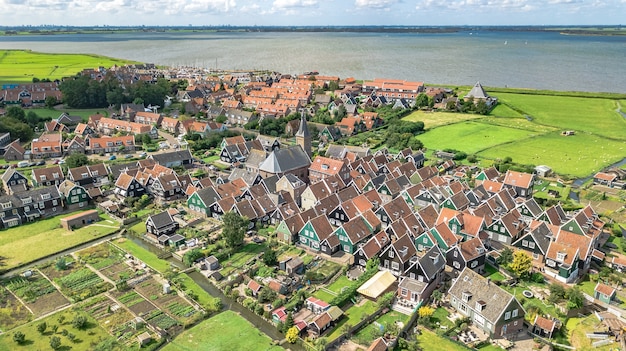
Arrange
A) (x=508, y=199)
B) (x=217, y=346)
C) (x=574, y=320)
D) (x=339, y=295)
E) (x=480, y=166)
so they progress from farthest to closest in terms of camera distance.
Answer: (x=480, y=166)
(x=508, y=199)
(x=339, y=295)
(x=574, y=320)
(x=217, y=346)

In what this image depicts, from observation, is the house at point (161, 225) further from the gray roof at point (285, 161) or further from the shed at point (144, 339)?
the shed at point (144, 339)

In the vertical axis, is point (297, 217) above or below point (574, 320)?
above

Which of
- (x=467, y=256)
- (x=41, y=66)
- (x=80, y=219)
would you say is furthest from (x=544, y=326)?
(x=41, y=66)

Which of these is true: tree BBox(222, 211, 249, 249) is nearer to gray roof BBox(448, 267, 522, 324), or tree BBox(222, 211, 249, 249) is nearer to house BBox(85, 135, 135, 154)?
gray roof BBox(448, 267, 522, 324)

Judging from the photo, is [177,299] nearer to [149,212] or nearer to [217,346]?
[217,346]

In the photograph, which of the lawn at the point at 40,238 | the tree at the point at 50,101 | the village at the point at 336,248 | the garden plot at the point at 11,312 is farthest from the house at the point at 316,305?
the tree at the point at 50,101

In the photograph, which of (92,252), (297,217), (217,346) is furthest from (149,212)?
(217,346)
